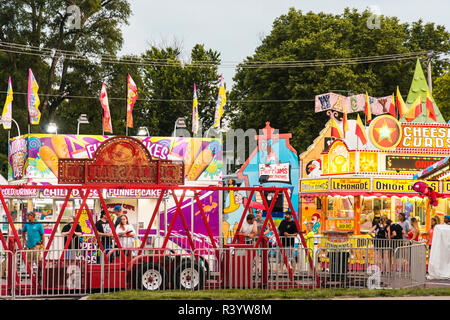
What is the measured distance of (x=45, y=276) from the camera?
14.6 m

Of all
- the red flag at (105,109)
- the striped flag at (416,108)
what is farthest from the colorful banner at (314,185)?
the red flag at (105,109)

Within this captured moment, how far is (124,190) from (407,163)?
1045 centimetres

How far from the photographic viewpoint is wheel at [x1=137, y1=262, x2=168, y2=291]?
14.9m

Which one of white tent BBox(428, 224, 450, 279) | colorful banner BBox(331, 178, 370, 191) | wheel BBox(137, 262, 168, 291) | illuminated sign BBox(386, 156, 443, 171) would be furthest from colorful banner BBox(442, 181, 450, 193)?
wheel BBox(137, 262, 168, 291)

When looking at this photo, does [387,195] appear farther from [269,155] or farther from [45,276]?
[45,276]

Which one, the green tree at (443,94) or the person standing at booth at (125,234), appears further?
the green tree at (443,94)

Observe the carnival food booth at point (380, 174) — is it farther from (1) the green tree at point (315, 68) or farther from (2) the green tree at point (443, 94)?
(1) the green tree at point (315, 68)

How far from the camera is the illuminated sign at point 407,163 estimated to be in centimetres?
2569

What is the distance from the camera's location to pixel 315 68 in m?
47.1

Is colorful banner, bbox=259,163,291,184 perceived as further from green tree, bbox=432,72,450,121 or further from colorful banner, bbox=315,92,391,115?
green tree, bbox=432,72,450,121

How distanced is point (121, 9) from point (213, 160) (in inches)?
1048

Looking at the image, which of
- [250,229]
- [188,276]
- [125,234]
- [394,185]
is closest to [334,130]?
[394,185]

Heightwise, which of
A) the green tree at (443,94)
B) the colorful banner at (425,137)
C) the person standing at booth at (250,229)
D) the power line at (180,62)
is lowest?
the person standing at booth at (250,229)

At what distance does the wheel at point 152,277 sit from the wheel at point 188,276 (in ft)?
0.98
